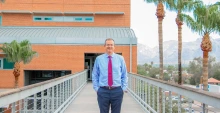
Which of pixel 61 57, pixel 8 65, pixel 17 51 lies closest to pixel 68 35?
pixel 61 57

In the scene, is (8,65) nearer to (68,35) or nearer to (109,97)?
(68,35)

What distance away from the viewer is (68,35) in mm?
32062

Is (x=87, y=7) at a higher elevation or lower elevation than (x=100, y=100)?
higher

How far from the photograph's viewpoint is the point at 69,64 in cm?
3094

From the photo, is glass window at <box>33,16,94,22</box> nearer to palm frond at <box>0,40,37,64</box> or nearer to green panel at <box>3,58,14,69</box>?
green panel at <box>3,58,14,69</box>

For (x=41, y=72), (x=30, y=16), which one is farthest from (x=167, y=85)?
(x=30, y=16)

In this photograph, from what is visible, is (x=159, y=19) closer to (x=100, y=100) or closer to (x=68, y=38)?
(x=68, y=38)

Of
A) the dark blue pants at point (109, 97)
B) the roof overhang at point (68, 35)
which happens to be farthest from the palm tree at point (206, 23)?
the dark blue pants at point (109, 97)

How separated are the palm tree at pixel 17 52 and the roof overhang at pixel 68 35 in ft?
8.09

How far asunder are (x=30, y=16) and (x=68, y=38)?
27.6 feet

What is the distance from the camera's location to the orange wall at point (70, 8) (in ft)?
121

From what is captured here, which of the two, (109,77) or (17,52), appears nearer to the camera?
(109,77)

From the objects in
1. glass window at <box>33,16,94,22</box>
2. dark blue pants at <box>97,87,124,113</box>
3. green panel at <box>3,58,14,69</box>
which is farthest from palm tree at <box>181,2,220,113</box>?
dark blue pants at <box>97,87,124,113</box>

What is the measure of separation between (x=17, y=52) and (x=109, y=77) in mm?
23756
